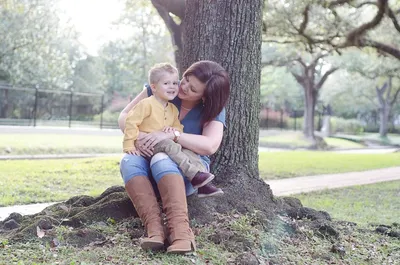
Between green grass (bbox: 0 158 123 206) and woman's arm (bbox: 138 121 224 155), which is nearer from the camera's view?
woman's arm (bbox: 138 121 224 155)

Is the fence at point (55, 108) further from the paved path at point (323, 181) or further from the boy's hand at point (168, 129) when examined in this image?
the boy's hand at point (168, 129)

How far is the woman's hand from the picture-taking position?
11.8 ft

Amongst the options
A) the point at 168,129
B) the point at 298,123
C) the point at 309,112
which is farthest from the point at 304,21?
the point at 298,123

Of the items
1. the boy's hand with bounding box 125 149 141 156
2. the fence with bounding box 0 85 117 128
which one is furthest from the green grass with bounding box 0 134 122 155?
the boy's hand with bounding box 125 149 141 156

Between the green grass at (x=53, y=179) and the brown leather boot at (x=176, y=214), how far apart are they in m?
3.81

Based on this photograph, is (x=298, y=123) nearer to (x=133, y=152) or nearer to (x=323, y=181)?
(x=323, y=181)

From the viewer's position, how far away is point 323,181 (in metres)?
11.2

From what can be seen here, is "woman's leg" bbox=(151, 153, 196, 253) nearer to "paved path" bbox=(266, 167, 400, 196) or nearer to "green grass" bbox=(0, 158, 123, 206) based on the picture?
"green grass" bbox=(0, 158, 123, 206)

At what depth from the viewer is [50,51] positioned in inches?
1240

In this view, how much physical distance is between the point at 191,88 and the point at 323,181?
789cm

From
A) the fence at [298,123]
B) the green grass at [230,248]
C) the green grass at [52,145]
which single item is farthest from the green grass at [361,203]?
the fence at [298,123]

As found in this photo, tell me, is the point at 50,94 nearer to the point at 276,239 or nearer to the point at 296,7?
the point at 296,7

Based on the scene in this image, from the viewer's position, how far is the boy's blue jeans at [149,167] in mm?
3488

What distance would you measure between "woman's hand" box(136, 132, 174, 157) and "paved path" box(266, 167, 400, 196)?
518 centimetres
